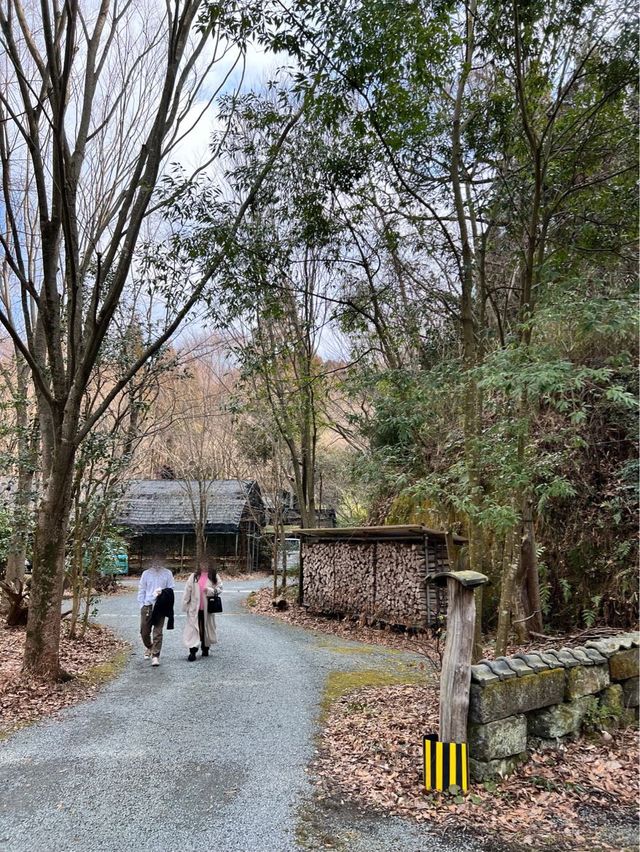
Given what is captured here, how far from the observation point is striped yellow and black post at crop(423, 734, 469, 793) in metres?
4.04

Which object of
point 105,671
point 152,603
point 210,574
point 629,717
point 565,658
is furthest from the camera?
point 210,574

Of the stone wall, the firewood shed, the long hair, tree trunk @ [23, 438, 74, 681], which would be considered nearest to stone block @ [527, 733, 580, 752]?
the stone wall

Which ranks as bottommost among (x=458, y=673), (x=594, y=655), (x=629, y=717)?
(x=629, y=717)

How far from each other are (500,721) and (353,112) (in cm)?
671

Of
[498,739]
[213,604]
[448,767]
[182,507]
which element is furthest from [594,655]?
[182,507]

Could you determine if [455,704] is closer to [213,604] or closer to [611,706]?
[611,706]

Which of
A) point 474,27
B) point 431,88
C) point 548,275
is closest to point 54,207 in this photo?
point 431,88

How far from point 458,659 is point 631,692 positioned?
2307 millimetres

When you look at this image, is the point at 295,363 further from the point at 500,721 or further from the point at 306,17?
the point at 500,721

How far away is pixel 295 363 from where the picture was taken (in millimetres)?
13906

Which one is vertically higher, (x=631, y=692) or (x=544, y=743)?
(x=631, y=692)

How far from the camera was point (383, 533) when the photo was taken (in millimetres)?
12375

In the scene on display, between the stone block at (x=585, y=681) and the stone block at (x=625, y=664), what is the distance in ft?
0.35

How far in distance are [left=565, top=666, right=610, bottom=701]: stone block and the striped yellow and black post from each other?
1205 mm
